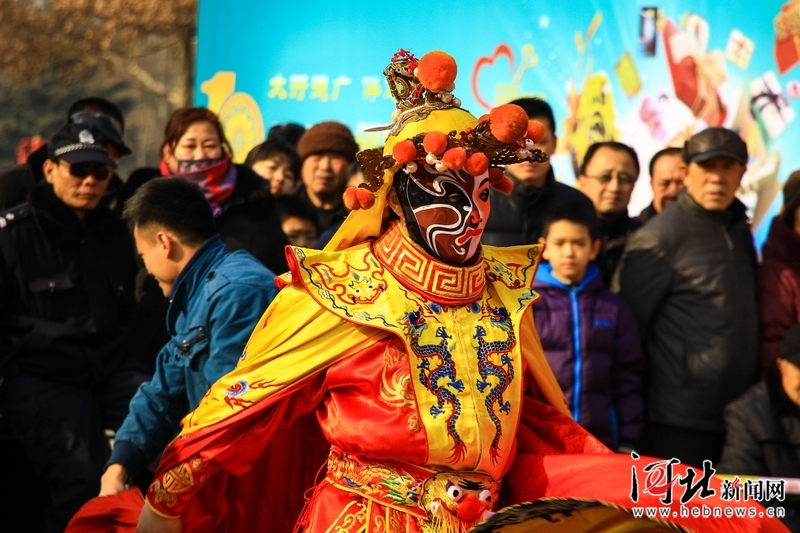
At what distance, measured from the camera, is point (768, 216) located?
7.11 m

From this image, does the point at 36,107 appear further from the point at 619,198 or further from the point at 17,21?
the point at 619,198

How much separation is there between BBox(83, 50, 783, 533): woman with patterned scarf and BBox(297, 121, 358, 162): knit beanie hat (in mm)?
2735

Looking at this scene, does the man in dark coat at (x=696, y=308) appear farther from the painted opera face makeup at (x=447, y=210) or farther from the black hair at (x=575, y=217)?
the painted opera face makeup at (x=447, y=210)

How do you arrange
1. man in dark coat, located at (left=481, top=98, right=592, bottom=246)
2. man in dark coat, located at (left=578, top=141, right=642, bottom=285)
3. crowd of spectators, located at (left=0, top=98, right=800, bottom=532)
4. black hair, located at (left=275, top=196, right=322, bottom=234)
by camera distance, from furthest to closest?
black hair, located at (left=275, top=196, right=322, bottom=234)
man in dark coat, located at (left=578, top=141, right=642, bottom=285)
man in dark coat, located at (left=481, top=98, right=592, bottom=246)
crowd of spectators, located at (left=0, top=98, right=800, bottom=532)

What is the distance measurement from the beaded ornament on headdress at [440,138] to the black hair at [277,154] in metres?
3.15

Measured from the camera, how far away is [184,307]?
4.44m

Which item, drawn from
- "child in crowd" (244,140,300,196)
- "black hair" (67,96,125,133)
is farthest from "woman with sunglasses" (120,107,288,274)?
"black hair" (67,96,125,133)

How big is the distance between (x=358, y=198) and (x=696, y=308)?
2491mm

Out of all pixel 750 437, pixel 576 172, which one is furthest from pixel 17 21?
pixel 750 437

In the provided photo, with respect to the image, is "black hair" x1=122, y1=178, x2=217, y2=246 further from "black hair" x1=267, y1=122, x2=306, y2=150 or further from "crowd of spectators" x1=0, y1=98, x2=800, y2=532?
"black hair" x1=267, y1=122, x2=306, y2=150

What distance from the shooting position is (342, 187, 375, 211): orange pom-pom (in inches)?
138

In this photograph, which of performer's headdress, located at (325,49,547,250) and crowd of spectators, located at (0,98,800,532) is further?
crowd of spectators, located at (0,98,800,532)

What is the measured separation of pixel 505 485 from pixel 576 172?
13.9ft

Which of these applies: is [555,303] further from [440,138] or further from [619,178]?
[440,138]
